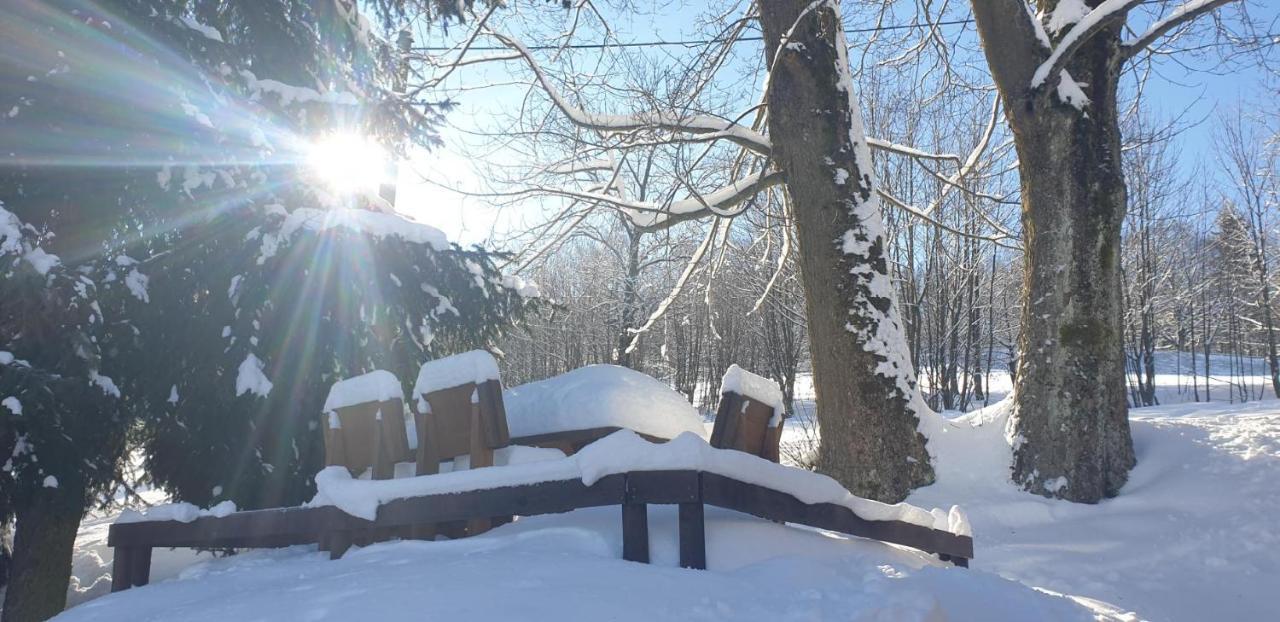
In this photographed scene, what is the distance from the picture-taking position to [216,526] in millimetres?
3551

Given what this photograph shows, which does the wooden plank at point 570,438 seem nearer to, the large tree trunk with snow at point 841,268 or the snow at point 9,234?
the large tree trunk with snow at point 841,268

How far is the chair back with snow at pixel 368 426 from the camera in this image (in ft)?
11.5

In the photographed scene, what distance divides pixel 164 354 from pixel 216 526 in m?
2.67

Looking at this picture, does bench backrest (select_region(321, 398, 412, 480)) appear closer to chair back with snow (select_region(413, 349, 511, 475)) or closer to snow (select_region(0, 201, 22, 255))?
chair back with snow (select_region(413, 349, 511, 475))

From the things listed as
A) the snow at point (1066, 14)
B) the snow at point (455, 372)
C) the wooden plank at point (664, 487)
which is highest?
the snow at point (1066, 14)

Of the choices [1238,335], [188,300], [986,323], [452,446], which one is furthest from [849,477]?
[1238,335]

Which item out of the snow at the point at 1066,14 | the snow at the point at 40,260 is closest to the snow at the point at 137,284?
the snow at the point at 40,260

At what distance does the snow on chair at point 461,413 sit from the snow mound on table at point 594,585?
36cm

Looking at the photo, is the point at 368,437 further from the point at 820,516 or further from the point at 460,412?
the point at 820,516

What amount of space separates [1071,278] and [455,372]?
4414mm

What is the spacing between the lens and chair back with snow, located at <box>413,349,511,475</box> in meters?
3.31

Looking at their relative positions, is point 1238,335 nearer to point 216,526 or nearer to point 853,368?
point 853,368

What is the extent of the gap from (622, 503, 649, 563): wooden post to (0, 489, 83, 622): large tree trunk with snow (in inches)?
179

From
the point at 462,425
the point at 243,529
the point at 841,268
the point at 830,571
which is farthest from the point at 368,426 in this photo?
the point at 841,268
